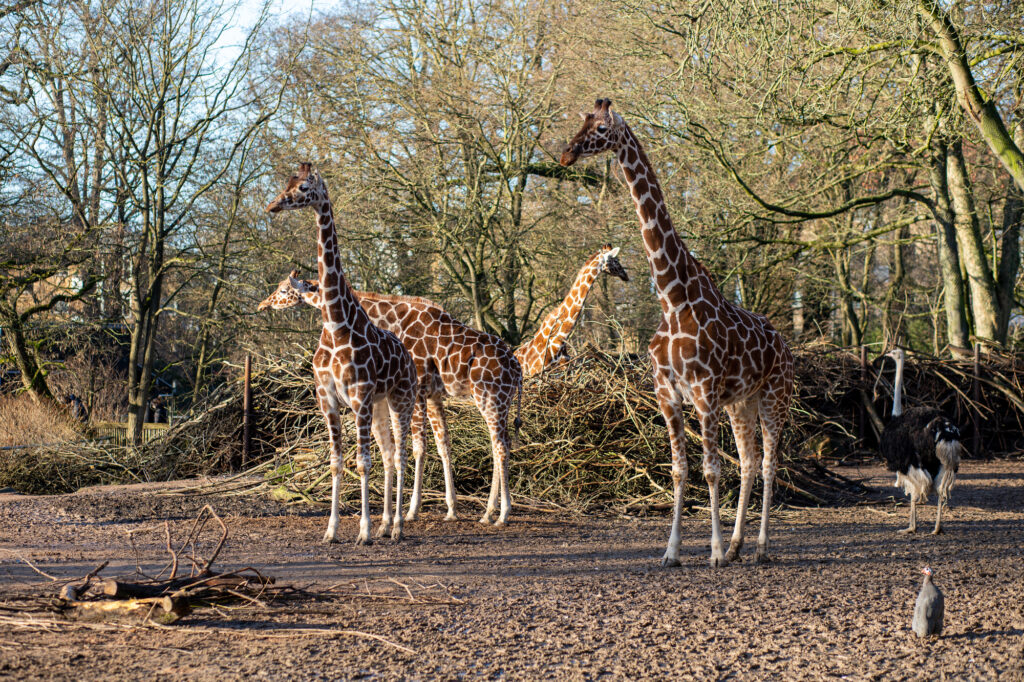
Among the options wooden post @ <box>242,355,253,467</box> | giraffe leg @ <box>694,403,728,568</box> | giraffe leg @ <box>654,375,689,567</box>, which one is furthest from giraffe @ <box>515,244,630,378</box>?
giraffe leg @ <box>694,403,728,568</box>

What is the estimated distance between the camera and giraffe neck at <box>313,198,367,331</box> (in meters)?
7.64

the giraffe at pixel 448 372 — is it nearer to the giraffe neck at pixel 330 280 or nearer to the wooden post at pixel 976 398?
the giraffe neck at pixel 330 280

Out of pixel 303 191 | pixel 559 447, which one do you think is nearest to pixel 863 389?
pixel 559 447

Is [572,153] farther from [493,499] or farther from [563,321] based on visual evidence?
[563,321]

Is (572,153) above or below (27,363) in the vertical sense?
above

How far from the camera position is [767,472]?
701 centimetres

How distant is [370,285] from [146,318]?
162 inches

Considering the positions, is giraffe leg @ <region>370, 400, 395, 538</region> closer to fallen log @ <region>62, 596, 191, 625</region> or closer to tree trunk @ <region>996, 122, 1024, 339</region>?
fallen log @ <region>62, 596, 191, 625</region>

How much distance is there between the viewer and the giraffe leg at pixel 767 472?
6902 millimetres

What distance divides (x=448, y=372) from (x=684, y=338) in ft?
9.87

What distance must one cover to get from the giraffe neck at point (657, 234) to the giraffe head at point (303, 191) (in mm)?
2417

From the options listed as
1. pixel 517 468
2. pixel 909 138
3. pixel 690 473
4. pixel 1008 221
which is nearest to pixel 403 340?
pixel 517 468

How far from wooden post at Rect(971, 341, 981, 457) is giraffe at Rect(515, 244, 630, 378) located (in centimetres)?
705

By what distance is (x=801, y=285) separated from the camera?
19.6 m
